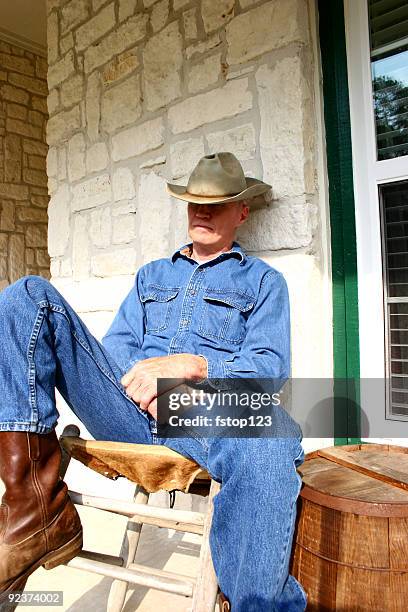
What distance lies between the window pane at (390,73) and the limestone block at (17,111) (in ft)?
12.9

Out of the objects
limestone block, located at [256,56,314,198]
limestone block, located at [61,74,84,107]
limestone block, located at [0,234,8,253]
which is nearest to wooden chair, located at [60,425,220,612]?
limestone block, located at [256,56,314,198]

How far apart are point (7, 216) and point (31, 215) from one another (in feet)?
0.82

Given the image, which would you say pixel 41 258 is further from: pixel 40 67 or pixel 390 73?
pixel 390 73

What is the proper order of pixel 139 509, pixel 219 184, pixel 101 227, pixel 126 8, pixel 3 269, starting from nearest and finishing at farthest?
1. pixel 139 509
2. pixel 219 184
3. pixel 126 8
4. pixel 101 227
5. pixel 3 269

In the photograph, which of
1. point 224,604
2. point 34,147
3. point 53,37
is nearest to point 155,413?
point 224,604

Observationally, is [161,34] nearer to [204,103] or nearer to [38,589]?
[204,103]

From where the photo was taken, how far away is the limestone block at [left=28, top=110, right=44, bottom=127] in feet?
16.7

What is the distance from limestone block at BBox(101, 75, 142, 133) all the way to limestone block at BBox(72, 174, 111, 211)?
26 centimetres

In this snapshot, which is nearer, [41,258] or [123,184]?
[123,184]

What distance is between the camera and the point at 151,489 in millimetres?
1359

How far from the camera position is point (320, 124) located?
1979 millimetres

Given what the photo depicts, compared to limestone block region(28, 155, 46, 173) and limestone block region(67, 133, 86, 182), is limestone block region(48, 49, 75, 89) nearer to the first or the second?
limestone block region(67, 133, 86, 182)

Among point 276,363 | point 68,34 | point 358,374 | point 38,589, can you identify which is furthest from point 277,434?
point 68,34

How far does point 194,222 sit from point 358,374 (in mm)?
831
